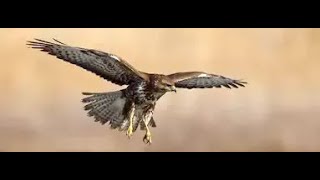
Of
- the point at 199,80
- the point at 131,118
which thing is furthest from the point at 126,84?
the point at 199,80

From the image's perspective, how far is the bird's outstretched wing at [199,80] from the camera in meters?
2.88

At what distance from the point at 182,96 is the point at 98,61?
76cm

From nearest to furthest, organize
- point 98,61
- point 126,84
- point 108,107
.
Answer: point 98,61, point 126,84, point 108,107

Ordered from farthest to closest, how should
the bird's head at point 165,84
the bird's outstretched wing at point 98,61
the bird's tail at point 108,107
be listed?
the bird's tail at point 108,107 → the bird's head at point 165,84 → the bird's outstretched wing at point 98,61

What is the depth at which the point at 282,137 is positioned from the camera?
11.1ft

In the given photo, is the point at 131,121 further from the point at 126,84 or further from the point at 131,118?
the point at 126,84

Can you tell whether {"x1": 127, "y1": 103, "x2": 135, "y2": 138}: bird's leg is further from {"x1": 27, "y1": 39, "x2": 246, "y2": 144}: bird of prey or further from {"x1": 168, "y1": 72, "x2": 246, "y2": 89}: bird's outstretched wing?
{"x1": 168, "y1": 72, "x2": 246, "y2": 89}: bird's outstretched wing

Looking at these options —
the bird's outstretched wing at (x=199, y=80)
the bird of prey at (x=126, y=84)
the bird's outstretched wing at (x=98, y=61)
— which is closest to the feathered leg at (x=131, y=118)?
the bird of prey at (x=126, y=84)

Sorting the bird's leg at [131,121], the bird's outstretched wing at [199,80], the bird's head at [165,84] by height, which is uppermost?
the bird's outstretched wing at [199,80]

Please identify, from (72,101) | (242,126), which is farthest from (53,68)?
(242,126)

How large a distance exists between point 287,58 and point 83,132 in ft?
3.85

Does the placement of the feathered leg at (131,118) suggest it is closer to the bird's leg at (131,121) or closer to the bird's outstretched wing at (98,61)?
the bird's leg at (131,121)

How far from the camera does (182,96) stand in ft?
11.0

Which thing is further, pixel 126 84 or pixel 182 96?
pixel 182 96
